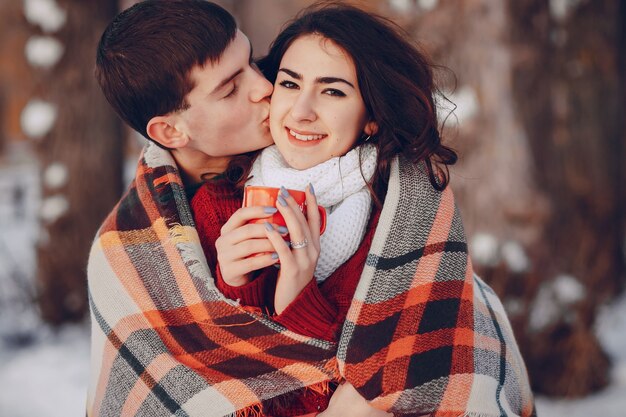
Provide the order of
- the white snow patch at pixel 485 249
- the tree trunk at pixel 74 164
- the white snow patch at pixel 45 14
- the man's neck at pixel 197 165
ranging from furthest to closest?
the tree trunk at pixel 74 164
the white snow patch at pixel 45 14
the white snow patch at pixel 485 249
the man's neck at pixel 197 165

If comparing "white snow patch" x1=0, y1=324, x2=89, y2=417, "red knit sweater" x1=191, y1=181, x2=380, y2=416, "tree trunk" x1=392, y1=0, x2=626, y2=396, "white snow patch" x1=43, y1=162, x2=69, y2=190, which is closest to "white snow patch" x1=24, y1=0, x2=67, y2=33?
"white snow patch" x1=43, y1=162, x2=69, y2=190

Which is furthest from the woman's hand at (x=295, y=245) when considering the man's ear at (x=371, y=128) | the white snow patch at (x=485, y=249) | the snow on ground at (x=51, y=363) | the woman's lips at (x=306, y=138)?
the snow on ground at (x=51, y=363)

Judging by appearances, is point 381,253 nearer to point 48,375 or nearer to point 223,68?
point 223,68

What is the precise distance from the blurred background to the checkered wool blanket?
5.06 ft

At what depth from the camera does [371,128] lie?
6.84ft

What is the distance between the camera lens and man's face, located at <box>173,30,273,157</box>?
2.08 m

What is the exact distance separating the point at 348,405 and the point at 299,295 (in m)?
0.35

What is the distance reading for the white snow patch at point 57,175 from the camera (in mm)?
4941

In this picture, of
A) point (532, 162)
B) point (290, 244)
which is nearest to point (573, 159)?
point (532, 162)

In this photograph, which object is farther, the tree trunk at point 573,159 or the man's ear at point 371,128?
the tree trunk at point 573,159

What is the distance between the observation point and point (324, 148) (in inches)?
79.2

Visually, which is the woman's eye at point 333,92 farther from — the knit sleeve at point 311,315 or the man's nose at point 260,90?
the knit sleeve at point 311,315

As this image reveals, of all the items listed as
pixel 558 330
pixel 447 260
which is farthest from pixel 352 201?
pixel 558 330

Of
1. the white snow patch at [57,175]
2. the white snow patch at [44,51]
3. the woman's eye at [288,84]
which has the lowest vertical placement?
the white snow patch at [57,175]
